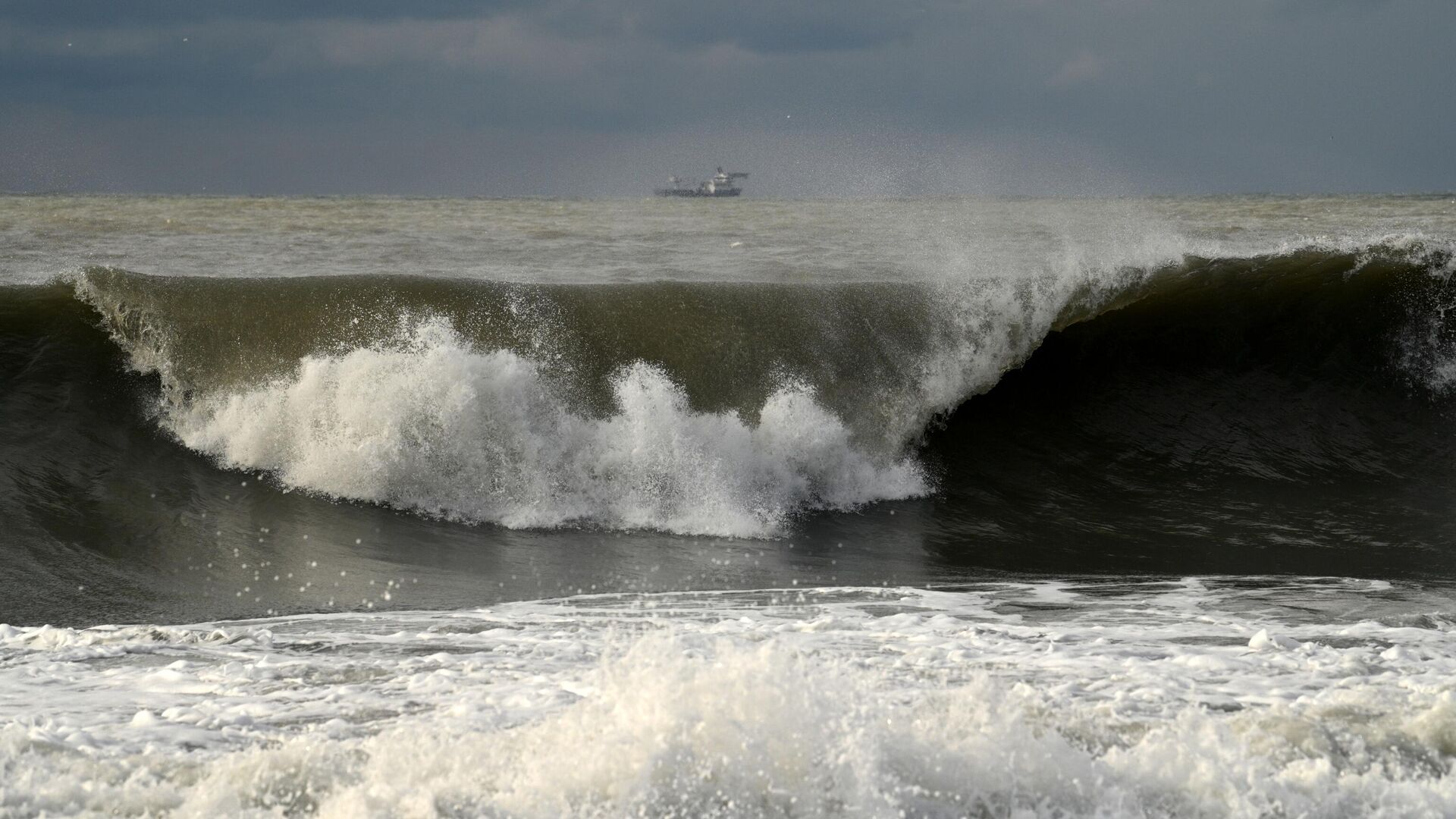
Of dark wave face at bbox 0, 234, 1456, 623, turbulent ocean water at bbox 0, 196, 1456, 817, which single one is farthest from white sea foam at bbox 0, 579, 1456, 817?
dark wave face at bbox 0, 234, 1456, 623

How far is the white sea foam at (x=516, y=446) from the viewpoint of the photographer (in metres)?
7.63

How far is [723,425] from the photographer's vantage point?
8156 mm

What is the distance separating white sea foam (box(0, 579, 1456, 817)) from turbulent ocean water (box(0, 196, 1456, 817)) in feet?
0.06

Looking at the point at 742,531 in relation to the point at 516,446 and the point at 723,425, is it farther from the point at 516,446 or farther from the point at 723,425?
the point at 516,446

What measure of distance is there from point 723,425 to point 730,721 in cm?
466

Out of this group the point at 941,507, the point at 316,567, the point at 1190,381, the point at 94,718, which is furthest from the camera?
the point at 1190,381

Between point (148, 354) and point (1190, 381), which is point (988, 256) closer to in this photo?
point (1190, 381)

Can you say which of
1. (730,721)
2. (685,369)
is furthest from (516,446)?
(730,721)

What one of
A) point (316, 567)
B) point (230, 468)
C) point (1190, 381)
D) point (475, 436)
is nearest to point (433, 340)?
point (475, 436)

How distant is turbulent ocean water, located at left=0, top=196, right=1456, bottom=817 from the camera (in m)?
3.53

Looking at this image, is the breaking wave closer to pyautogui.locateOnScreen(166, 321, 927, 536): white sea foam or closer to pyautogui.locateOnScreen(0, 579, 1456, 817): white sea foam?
pyautogui.locateOnScreen(166, 321, 927, 536): white sea foam

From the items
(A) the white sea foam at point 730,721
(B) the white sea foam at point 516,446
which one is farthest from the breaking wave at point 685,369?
(A) the white sea foam at point 730,721

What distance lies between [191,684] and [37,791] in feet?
3.24

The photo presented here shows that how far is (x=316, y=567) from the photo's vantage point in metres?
6.45
